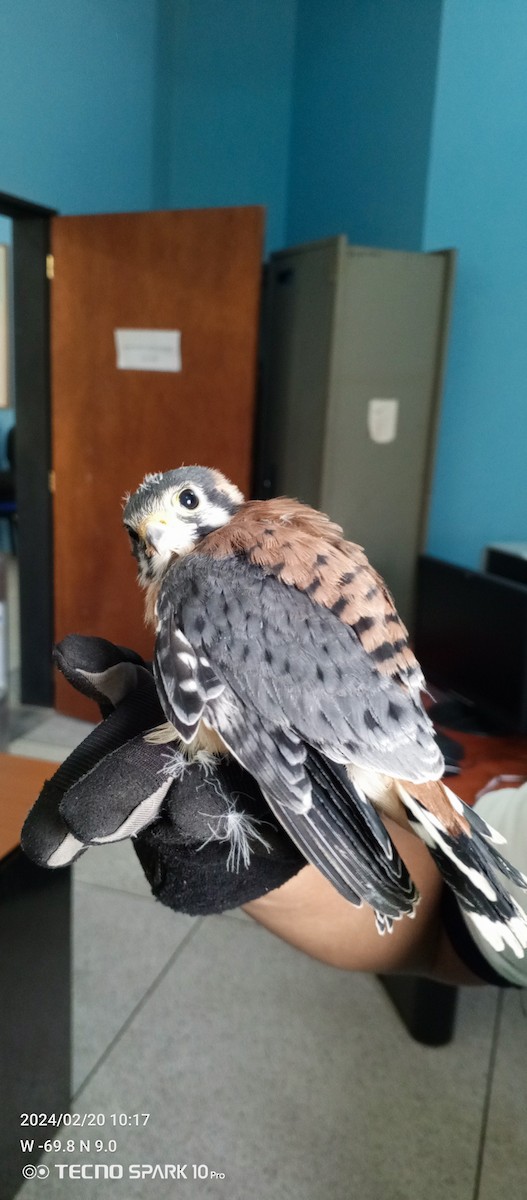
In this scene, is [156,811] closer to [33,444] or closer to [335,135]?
[33,444]

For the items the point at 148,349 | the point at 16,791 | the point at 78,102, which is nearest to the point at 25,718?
the point at 148,349

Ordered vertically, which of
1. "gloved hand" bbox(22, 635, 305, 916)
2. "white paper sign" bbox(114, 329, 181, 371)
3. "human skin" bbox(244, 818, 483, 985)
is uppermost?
"white paper sign" bbox(114, 329, 181, 371)

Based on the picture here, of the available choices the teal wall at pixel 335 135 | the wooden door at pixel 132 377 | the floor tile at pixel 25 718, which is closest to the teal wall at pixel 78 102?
the teal wall at pixel 335 135

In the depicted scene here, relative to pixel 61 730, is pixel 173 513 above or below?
above

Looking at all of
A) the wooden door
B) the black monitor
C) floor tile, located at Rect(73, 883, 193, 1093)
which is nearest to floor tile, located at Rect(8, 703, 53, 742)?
the wooden door

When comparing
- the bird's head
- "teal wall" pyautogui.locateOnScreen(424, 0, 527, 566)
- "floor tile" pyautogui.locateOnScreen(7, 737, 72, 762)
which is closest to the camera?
the bird's head

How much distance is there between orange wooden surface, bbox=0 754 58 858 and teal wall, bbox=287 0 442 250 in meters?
2.59

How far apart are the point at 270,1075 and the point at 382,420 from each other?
2.26 metres

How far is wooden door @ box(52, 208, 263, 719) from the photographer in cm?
294

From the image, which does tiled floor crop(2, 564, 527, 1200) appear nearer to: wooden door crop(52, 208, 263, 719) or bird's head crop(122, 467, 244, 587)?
bird's head crop(122, 467, 244, 587)

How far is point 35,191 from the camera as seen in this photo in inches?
124

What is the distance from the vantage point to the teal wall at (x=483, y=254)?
279 centimetres

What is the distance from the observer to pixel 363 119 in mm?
3393

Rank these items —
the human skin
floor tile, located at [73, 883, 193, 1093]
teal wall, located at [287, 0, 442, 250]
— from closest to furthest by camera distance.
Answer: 1. the human skin
2. floor tile, located at [73, 883, 193, 1093]
3. teal wall, located at [287, 0, 442, 250]
